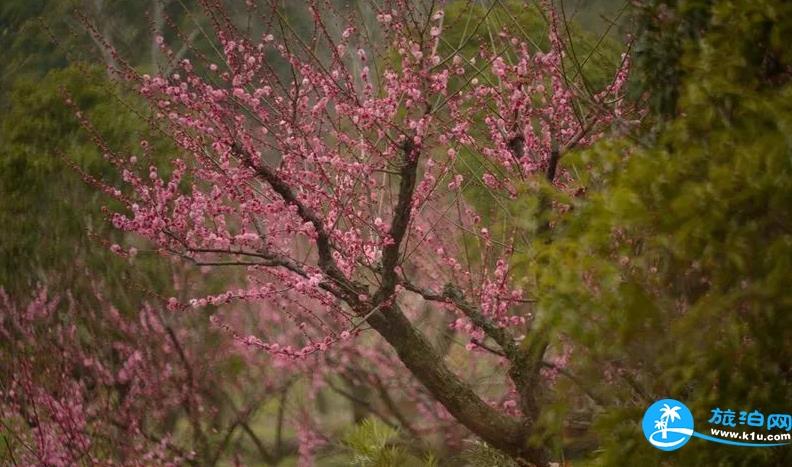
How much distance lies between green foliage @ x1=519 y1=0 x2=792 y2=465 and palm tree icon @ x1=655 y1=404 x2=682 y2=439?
0.25 feet

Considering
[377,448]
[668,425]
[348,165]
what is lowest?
[668,425]

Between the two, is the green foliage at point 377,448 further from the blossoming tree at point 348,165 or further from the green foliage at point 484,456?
the blossoming tree at point 348,165

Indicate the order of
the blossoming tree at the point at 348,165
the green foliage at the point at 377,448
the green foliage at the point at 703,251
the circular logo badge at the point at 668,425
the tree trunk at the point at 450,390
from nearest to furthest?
the green foliage at the point at 703,251 < the circular logo badge at the point at 668,425 < the blossoming tree at the point at 348,165 < the tree trunk at the point at 450,390 < the green foliage at the point at 377,448

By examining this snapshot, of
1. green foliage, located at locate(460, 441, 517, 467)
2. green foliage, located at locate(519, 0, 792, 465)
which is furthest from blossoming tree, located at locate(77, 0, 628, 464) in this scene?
green foliage, located at locate(519, 0, 792, 465)

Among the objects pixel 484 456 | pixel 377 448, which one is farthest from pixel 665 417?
pixel 377 448

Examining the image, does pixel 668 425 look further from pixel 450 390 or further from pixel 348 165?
pixel 348 165

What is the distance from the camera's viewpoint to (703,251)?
2.75 meters

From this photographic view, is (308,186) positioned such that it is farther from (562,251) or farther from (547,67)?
(562,251)

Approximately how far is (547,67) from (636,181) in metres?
2.77

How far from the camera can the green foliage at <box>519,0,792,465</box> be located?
263 centimetres

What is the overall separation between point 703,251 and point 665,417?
0.71m

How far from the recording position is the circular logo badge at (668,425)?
117 inches

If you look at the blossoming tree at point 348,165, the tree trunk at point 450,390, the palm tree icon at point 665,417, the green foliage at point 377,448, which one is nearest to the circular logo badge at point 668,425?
the palm tree icon at point 665,417

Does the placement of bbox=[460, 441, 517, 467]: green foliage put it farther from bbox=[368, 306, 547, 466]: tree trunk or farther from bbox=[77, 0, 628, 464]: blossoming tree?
bbox=[77, 0, 628, 464]: blossoming tree
